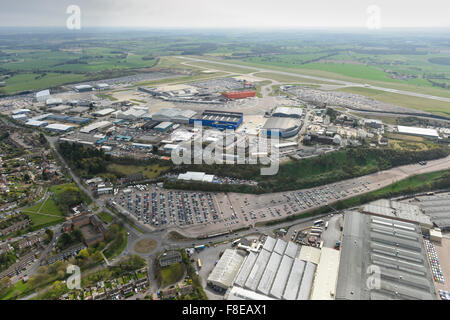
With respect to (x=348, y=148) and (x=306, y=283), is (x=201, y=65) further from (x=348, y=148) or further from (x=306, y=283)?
(x=306, y=283)

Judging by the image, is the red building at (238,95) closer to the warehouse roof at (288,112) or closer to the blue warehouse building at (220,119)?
the warehouse roof at (288,112)

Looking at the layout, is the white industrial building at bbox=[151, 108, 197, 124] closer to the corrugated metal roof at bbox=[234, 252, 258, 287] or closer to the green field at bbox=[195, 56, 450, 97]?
the corrugated metal roof at bbox=[234, 252, 258, 287]

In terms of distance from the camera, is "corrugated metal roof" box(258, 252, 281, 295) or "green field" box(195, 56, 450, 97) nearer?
"corrugated metal roof" box(258, 252, 281, 295)

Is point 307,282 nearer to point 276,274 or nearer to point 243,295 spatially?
point 276,274

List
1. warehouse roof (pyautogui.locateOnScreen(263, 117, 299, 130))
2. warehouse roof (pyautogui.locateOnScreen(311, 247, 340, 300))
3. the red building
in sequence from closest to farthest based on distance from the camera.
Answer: warehouse roof (pyautogui.locateOnScreen(311, 247, 340, 300))
warehouse roof (pyautogui.locateOnScreen(263, 117, 299, 130))
the red building

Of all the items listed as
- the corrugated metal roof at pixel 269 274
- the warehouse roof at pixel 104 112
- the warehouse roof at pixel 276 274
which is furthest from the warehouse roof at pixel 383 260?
the warehouse roof at pixel 104 112

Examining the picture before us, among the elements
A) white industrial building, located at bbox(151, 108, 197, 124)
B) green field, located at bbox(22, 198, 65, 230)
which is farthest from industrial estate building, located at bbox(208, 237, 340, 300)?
white industrial building, located at bbox(151, 108, 197, 124)

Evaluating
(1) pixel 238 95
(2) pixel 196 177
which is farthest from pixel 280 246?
(1) pixel 238 95

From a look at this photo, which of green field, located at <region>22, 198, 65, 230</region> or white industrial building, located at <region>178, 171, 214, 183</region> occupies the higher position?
white industrial building, located at <region>178, 171, 214, 183</region>
